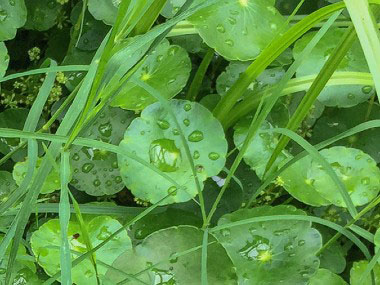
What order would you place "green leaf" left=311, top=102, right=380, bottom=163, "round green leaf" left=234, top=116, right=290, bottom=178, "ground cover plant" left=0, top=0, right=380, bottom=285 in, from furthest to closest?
"green leaf" left=311, top=102, right=380, bottom=163 → "round green leaf" left=234, top=116, right=290, bottom=178 → "ground cover plant" left=0, top=0, right=380, bottom=285

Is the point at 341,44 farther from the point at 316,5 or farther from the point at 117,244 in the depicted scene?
the point at 117,244

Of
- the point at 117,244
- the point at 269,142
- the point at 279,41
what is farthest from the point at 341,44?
the point at 117,244

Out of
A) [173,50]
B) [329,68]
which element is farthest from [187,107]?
[329,68]

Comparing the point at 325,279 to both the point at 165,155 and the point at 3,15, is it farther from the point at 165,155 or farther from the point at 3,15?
the point at 3,15

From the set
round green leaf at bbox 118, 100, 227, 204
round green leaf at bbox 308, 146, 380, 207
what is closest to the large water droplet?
round green leaf at bbox 118, 100, 227, 204

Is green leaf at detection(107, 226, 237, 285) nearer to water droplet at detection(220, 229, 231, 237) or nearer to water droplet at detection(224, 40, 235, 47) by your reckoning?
water droplet at detection(220, 229, 231, 237)

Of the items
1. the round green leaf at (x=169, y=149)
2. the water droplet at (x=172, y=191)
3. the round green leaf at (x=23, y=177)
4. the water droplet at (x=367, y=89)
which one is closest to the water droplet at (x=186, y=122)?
the round green leaf at (x=169, y=149)
